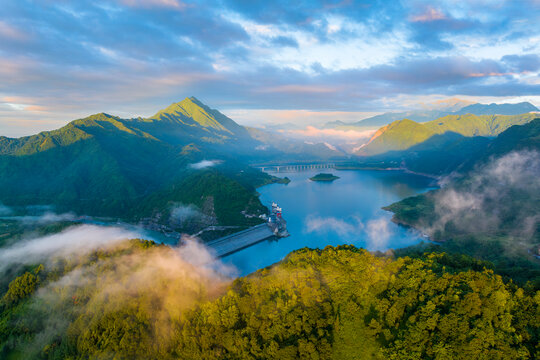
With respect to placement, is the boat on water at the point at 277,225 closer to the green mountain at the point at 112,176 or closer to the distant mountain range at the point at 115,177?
the green mountain at the point at 112,176


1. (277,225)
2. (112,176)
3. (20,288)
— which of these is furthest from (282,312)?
(112,176)

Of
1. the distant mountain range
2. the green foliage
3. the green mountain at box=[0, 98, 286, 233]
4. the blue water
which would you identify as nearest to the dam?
the blue water

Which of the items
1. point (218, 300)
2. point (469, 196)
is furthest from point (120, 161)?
point (469, 196)

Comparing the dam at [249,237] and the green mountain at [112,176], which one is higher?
the green mountain at [112,176]

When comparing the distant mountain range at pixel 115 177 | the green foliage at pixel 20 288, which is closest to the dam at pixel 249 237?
the distant mountain range at pixel 115 177

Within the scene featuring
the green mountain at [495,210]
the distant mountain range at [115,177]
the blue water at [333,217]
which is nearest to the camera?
the green mountain at [495,210]

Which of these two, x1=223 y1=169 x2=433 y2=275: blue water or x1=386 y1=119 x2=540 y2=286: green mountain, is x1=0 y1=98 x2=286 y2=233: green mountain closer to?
x1=223 y1=169 x2=433 y2=275: blue water

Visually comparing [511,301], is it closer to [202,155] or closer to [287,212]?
[287,212]
